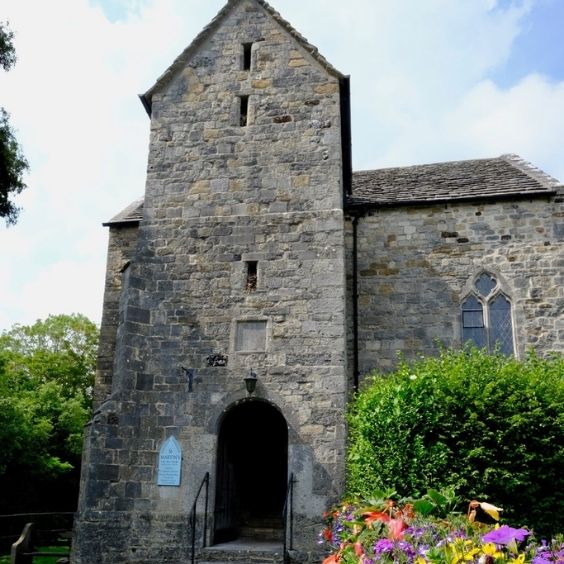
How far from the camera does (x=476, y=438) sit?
913cm

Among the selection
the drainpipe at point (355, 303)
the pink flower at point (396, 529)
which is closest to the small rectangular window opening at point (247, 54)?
the drainpipe at point (355, 303)

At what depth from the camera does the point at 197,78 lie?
50.1 ft

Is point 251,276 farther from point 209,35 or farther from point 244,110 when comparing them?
point 209,35

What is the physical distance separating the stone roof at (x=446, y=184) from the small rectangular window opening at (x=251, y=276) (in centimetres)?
350

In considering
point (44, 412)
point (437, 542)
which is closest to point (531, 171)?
point (437, 542)

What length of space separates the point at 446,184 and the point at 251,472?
30.2 ft

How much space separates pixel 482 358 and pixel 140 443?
696 centimetres

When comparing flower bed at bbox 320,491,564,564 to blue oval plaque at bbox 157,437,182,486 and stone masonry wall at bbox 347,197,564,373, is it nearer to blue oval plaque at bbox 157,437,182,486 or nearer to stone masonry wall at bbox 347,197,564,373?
blue oval plaque at bbox 157,437,182,486

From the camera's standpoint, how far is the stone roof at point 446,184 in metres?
15.0

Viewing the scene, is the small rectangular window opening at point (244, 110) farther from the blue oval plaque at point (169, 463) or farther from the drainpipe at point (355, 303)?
the blue oval plaque at point (169, 463)

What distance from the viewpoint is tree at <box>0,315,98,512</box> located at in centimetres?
2138

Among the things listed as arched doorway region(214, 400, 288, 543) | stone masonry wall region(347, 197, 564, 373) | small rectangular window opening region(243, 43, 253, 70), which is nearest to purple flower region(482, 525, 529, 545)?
arched doorway region(214, 400, 288, 543)

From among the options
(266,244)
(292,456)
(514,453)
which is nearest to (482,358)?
(514,453)

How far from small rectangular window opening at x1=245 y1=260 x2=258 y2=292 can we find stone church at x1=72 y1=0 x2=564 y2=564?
36 mm
